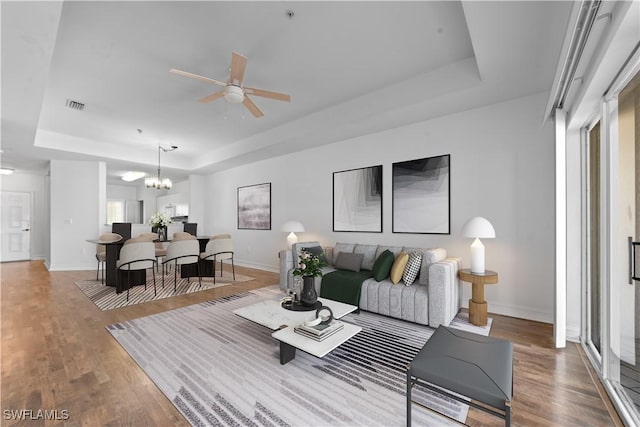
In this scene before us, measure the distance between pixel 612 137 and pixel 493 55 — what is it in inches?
44.6

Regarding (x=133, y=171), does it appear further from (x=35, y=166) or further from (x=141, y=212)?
(x=141, y=212)

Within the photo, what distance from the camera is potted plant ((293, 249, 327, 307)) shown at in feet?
8.67

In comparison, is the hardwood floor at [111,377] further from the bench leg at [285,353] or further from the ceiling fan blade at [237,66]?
the ceiling fan blade at [237,66]

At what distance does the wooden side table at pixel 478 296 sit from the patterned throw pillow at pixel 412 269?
0.50 m

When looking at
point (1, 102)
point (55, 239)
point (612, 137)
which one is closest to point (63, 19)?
point (1, 102)

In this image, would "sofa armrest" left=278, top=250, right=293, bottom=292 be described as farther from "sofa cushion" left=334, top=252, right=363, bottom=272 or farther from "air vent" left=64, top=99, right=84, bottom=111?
"air vent" left=64, top=99, right=84, bottom=111

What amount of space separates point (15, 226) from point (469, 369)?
11.5 meters

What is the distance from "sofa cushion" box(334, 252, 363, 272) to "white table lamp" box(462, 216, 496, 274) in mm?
1447

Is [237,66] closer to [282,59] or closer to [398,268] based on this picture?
[282,59]

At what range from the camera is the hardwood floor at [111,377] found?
1.62m

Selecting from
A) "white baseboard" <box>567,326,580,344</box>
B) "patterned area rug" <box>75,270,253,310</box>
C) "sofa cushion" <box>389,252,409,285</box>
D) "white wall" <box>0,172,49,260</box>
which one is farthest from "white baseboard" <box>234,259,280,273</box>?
"white wall" <box>0,172,49,260</box>

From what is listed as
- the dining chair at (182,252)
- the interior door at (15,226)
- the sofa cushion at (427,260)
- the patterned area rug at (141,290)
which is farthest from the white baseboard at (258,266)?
the interior door at (15,226)

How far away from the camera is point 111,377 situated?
2.02 metres

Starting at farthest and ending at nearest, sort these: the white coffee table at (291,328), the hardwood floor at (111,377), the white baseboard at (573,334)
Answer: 1. the white baseboard at (573,334)
2. the white coffee table at (291,328)
3. the hardwood floor at (111,377)
